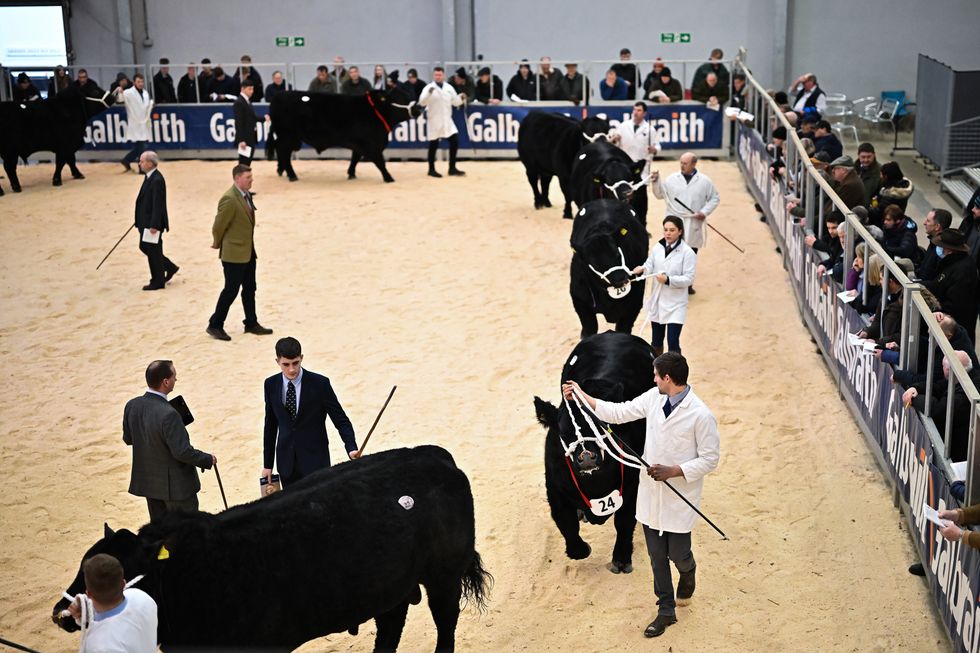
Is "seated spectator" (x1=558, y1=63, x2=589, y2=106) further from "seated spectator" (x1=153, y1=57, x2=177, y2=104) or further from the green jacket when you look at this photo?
the green jacket

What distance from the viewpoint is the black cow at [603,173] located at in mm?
13961

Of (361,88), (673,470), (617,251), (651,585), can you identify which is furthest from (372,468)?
(361,88)

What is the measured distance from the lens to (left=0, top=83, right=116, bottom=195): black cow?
62.3 feet

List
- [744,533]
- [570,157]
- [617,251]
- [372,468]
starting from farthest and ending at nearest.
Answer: [570,157] → [617,251] → [744,533] → [372,468]

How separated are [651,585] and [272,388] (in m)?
2.82

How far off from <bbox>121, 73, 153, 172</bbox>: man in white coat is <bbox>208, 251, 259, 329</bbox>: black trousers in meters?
9.09

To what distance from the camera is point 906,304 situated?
8.38 metres

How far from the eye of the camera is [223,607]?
18.1ft

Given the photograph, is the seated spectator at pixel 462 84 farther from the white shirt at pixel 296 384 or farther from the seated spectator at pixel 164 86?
the white shirt at pixel 296 384

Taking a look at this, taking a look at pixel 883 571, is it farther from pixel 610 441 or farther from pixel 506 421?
pixel 506 421

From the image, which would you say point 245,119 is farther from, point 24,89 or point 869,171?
point 869,171

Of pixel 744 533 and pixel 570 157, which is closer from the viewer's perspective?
pixel 744 533

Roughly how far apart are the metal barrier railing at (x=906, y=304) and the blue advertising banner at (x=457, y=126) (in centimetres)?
580

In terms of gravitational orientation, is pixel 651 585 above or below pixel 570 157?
below
